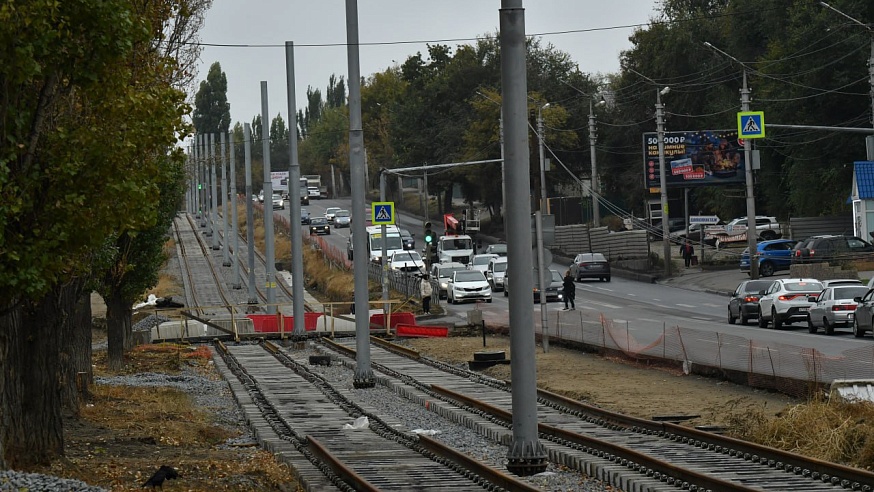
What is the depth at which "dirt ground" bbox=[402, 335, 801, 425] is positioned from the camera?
2245cm

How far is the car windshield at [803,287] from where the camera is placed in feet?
137

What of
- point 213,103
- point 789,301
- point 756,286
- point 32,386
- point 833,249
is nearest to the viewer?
point 32,386

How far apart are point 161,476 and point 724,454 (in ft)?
23.5

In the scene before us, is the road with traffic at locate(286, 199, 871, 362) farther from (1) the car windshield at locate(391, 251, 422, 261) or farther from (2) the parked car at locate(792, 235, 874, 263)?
(1) the car windshield at locate(391, 251, 422, 261)

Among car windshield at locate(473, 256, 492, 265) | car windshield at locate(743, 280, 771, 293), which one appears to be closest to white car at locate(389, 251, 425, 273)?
car windshield at locate(473, 256, 492, 265)

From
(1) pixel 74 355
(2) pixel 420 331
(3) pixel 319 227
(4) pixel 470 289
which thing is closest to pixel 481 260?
(4) pixel 470 289

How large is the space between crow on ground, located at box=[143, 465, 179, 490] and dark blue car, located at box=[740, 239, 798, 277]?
52924mm

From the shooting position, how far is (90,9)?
1361 cm

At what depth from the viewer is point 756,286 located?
45906mm

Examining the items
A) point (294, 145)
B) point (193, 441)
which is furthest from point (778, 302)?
point (193, 441)

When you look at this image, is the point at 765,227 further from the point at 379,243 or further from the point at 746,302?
the point at 746,302

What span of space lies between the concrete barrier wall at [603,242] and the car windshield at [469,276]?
17808 mm

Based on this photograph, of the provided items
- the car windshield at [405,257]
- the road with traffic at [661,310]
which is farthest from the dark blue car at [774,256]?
the car windshield at [405,257]

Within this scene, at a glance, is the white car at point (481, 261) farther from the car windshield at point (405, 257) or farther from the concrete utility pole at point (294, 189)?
the concrete utility pole at point (294, 189)
